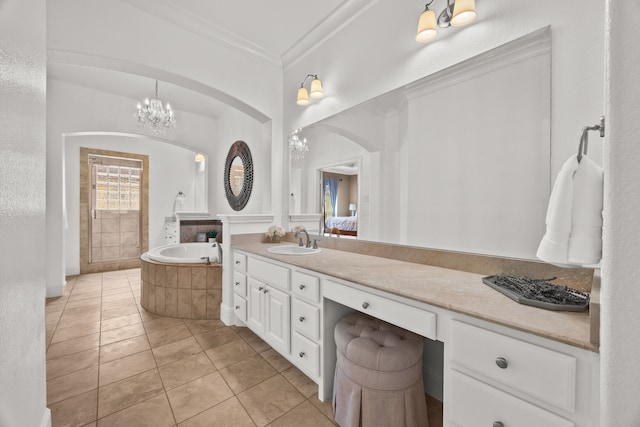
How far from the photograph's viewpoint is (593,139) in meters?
1.08

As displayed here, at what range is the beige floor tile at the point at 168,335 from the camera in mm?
2291

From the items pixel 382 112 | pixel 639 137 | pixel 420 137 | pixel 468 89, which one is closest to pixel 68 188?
pixel 382 112

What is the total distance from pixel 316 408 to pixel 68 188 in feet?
17.3

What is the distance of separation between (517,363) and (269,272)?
5.01ft

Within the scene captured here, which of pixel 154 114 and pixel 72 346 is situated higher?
pixel 154 114

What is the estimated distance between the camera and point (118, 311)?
2963mm

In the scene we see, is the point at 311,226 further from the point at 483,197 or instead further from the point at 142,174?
the point at 142,174

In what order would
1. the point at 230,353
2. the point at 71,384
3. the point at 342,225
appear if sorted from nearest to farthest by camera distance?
the point at 71,384, the point at 230,353, the point at 342,225

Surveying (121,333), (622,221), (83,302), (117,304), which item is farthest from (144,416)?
(83,302)

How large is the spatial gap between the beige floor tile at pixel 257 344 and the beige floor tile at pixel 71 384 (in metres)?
1.03

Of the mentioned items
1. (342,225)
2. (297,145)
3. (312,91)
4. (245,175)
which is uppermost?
(312,91)

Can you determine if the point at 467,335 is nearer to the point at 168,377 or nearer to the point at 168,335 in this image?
the point at 168,377

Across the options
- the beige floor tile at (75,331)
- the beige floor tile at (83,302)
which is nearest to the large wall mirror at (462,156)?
the beige floor tile at (75,331)

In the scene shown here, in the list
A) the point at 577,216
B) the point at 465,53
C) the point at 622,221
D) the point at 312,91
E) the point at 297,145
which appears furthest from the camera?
the point at 297,145
